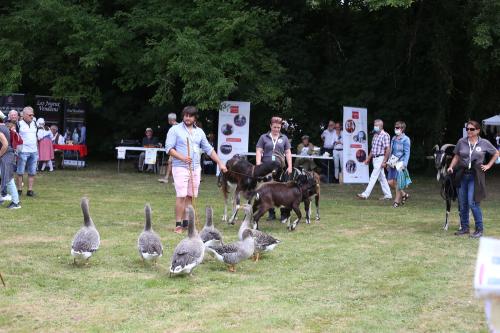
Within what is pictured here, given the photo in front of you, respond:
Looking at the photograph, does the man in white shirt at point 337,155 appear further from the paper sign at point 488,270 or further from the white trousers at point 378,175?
the paper sign at point 488,270

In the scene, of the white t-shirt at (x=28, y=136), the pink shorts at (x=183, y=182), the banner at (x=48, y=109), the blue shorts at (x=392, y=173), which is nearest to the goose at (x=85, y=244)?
the pink shorts at (x=183, y=182)

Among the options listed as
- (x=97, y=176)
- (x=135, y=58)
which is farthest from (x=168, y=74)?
(x=97, y=176)

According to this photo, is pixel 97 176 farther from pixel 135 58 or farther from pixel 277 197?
pixel 277 197

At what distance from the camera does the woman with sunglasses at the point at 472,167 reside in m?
12.1

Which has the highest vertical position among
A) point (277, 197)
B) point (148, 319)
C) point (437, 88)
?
point (437, 88)

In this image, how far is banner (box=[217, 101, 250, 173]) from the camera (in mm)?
25047

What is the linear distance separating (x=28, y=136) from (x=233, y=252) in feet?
30.6

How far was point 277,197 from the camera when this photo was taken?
12695mm

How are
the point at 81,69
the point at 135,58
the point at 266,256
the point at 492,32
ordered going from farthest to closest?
1. the point at 81,69
2. the point at 135,58
3. the point at 492,32
4. the point at 266,256

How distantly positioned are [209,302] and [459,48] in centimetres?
1966

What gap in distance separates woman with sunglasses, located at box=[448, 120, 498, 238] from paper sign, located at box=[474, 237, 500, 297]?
28.7 ft

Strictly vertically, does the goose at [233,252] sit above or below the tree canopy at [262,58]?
→ below

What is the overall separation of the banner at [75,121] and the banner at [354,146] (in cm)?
1085

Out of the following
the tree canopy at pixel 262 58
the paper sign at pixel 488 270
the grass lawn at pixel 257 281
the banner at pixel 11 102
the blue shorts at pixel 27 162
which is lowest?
the grass lawn at pixel 257 281
